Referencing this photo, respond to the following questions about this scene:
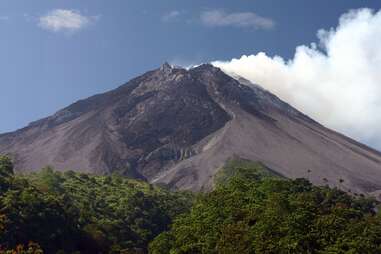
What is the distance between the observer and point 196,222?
169ft

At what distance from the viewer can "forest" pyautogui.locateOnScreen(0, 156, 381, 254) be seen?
42.0 meters

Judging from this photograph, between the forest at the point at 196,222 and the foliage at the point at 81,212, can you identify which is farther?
the foliage at the point at 81,212

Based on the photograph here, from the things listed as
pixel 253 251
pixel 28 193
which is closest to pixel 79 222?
pixel 28 193

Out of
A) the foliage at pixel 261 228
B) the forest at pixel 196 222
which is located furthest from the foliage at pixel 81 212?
the foliage at pixel 261 228

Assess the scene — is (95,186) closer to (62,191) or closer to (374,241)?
(62,191)

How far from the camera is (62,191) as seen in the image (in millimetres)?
101938

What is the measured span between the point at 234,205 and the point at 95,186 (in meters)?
68.0

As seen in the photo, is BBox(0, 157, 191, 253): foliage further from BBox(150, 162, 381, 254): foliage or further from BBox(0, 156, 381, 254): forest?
BBox(150, 162, 381, 254): foliage

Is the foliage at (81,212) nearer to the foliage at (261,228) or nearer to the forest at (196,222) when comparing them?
the forest at (196,222)

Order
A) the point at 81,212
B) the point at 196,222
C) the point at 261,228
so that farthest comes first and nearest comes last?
the point at 81,212 → the point at 196,222 → the point at 261,228

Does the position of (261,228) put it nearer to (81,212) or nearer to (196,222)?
(196,222)

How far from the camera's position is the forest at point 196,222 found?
41969 millimetres

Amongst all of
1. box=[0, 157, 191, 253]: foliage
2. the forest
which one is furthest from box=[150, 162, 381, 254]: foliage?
box=[0, 157, 191, 253]: foliage

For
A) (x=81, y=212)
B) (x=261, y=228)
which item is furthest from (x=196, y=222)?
(x=81, y=212)
